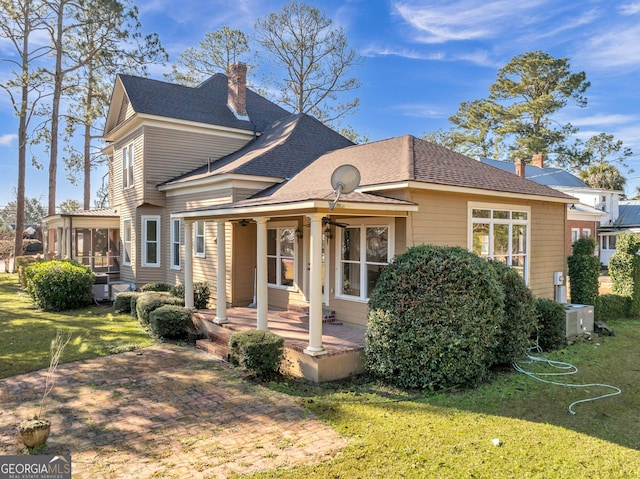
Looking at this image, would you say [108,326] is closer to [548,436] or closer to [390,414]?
[390,414]

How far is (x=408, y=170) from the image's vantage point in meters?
9.05

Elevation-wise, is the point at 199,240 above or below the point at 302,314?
above

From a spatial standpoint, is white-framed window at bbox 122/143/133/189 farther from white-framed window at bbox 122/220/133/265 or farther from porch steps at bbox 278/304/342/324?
porch steps at bbox 278/304/342/324

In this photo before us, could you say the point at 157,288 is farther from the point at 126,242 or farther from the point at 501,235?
the point at 501,235

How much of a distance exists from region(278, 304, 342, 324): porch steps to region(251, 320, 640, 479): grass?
2906 mm

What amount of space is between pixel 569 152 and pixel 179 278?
37637 millimetres

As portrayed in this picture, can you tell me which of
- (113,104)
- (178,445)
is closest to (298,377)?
(178,445)

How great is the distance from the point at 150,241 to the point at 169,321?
6.84 meters

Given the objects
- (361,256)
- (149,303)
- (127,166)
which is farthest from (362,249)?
(127,166)

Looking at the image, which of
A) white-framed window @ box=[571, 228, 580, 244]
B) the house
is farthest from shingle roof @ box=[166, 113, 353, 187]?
white-framed window @ box=[571, 228, 580, 244]

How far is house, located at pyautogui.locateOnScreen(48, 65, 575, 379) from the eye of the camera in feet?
28.6

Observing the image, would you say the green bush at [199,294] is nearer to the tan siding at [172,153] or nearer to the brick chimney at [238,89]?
the tan siding at [172,153]

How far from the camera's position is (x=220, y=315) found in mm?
9758

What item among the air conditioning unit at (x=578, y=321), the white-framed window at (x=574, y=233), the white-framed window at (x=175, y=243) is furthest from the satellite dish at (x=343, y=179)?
the white-framed window at (x=574, y=233)
